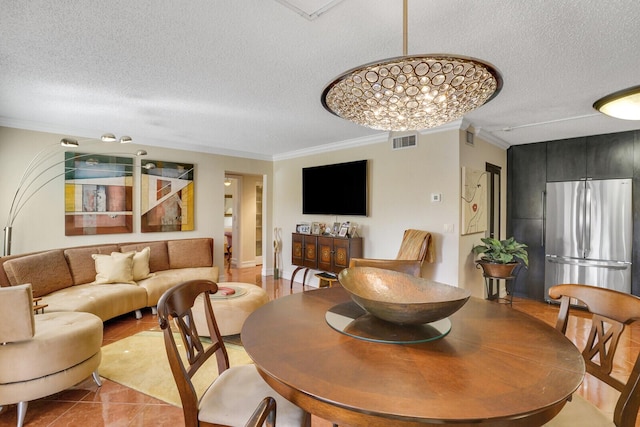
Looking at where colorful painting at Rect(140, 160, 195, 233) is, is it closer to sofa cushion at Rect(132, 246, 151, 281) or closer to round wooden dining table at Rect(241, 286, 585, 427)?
sofa cushion at Rect(132, 246, 151, 281)

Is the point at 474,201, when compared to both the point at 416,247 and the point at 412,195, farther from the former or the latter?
the point at 416,247

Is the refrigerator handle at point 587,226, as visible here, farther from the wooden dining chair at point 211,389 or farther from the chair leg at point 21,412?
the chair leg at point 21,412

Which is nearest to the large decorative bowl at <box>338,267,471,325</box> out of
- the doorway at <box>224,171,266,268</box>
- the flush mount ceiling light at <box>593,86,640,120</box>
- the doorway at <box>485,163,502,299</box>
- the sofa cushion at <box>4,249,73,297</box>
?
the flush mount ceiling light at <box>593,86,640,120</box>

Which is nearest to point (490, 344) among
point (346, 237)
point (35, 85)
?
point (346, 237)

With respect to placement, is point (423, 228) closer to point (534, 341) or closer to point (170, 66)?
point (534, 341)

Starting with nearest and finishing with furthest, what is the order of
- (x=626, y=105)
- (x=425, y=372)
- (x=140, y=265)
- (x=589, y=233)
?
(x=425, y=372) < (x=626, y=105) < (x=140, y=265) < (x=589, y=233)

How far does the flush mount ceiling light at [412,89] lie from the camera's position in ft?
3.93

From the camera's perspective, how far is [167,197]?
5004 mm

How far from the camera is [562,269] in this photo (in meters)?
4.50

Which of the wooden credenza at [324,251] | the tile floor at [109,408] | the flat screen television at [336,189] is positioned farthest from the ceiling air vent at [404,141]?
the tile floor at [109,408]

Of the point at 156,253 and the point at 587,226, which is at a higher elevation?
the point at 587,226

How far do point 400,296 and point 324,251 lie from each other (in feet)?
10.6

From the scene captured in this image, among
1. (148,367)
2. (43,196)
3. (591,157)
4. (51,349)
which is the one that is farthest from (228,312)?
(591,157)

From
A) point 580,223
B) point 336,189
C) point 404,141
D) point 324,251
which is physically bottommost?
point 324,251
